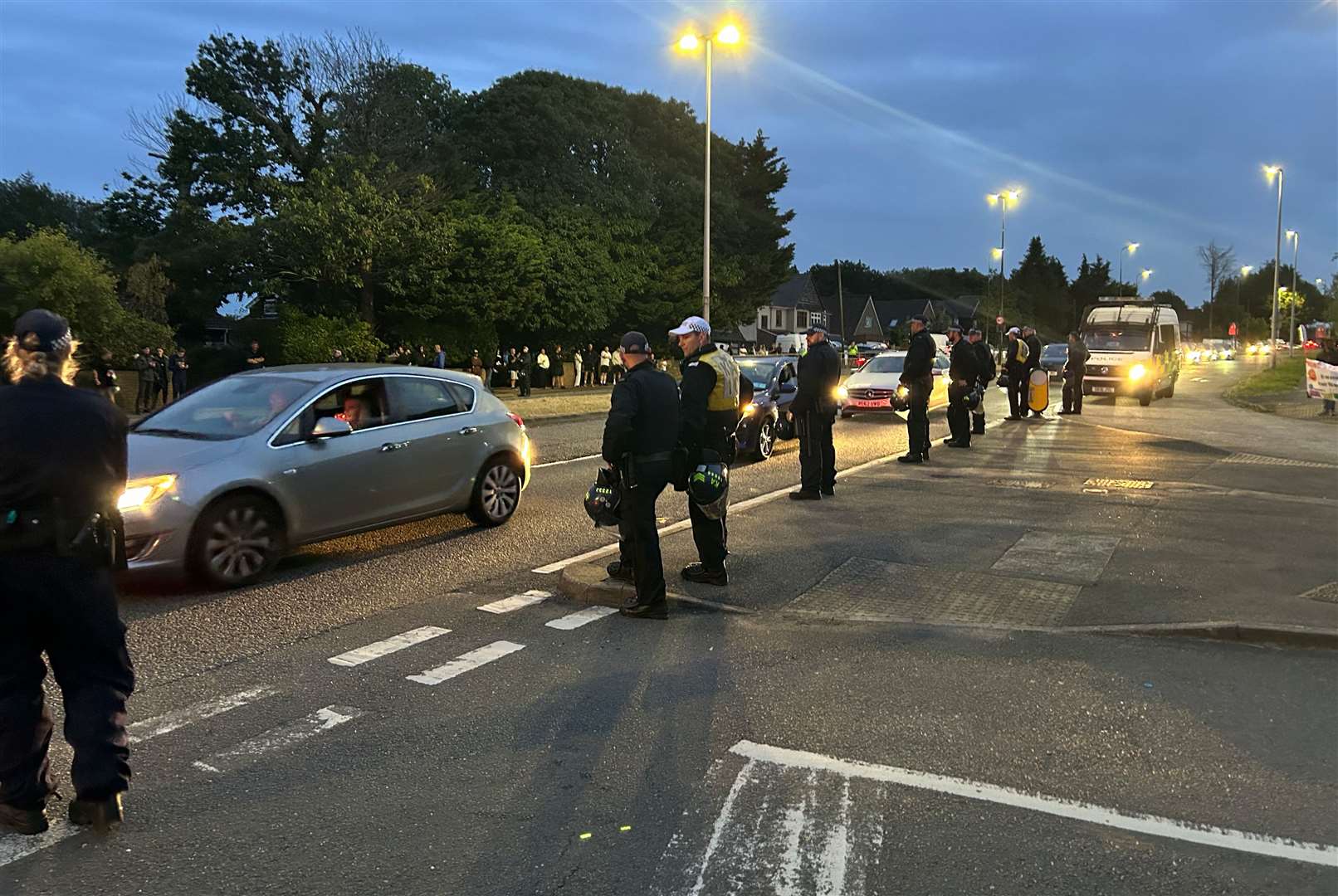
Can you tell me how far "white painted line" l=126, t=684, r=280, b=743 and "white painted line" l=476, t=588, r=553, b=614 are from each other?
5.41 ft

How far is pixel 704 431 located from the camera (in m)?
6.56

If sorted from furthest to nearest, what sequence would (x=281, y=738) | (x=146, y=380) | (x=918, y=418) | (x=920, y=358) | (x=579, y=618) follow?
(x=146, y=380) < (x=918, y=418) < (x=920, y=358) < (x=579, y=618) < (x=281, y=738)

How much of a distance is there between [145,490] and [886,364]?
1726 cm

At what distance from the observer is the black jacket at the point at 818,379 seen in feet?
32.1

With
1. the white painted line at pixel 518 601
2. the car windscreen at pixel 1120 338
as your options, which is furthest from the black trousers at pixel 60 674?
the car windscreen at pixel 1120 338

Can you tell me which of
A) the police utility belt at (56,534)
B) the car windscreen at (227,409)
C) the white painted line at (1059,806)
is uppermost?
the car windscreen at (227,409)

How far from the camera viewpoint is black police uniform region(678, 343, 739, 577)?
6398 mm

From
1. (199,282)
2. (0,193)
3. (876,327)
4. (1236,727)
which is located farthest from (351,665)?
(876,327)

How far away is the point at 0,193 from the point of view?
60188mm

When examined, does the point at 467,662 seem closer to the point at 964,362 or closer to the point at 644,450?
the point at 644,450

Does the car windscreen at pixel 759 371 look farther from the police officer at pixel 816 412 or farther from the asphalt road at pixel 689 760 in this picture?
the asphalt road at pixel 689 760

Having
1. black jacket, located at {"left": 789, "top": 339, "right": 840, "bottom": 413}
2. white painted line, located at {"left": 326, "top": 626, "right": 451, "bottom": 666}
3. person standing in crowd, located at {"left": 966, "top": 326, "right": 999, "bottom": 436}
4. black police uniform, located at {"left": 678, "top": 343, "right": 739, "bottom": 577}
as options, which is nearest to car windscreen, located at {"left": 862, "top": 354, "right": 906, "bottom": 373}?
person standing in crowd, located at {"left": 966, "top": 326, "right": 999, "bottom": 436}

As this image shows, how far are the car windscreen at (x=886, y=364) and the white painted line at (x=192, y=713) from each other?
17747 mm

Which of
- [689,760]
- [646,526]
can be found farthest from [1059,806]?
[646,526]
